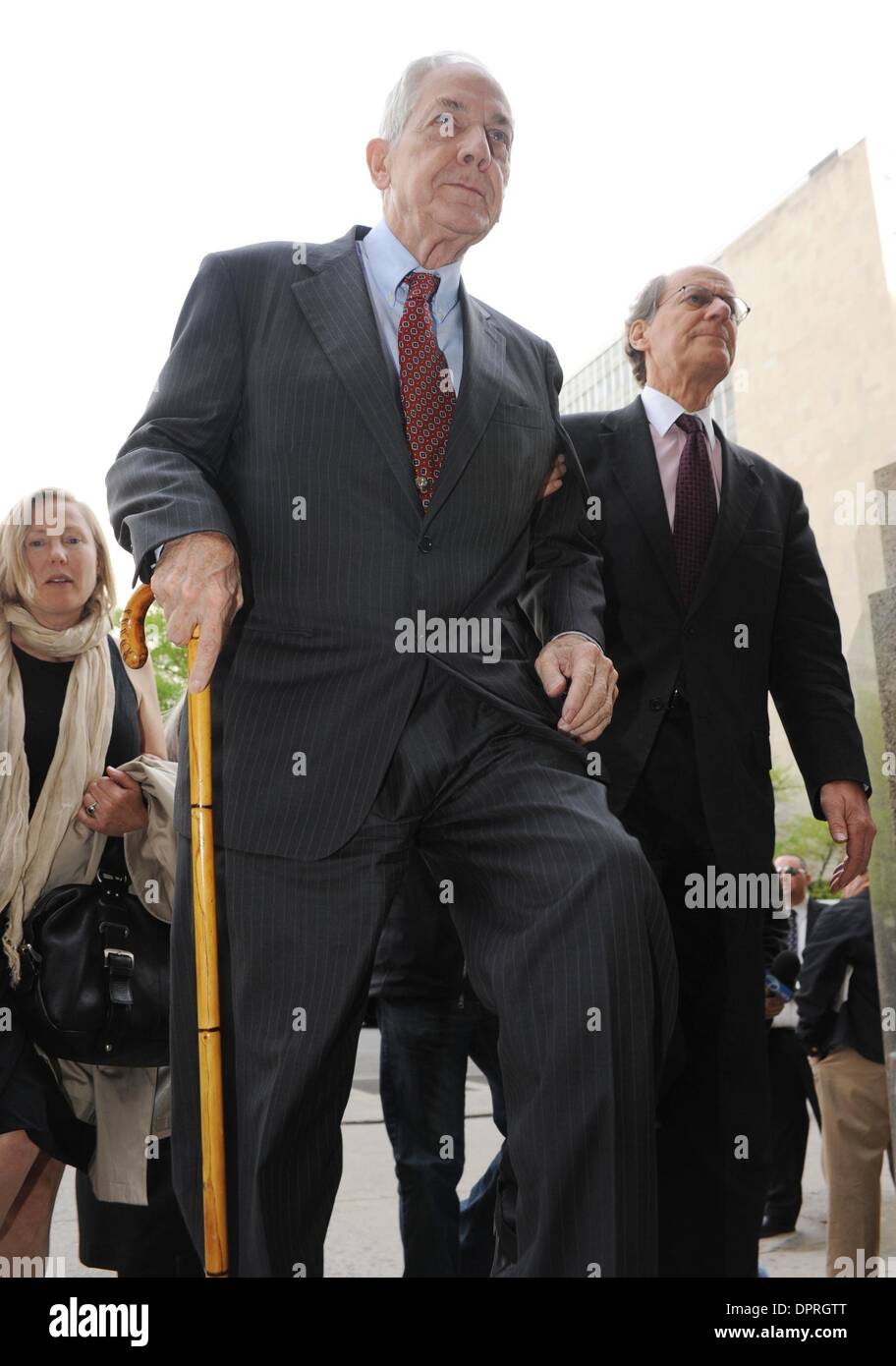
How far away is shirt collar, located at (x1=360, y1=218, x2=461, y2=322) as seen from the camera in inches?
105

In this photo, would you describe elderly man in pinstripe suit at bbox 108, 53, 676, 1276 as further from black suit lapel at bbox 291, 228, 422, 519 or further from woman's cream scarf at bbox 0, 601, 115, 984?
woman's cream scarf at bbox 0, 601, 115, 984

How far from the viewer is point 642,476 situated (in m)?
3.44

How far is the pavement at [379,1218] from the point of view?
3658 mm

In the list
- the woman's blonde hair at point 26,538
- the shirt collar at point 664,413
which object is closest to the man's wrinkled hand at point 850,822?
the shirt collar at point 664,413

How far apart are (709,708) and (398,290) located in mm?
1165

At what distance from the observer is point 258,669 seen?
2391 mm

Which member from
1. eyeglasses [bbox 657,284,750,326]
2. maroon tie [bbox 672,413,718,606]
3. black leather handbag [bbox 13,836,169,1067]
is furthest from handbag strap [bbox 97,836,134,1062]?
eyeglasses [bbox 657,284,750,326]

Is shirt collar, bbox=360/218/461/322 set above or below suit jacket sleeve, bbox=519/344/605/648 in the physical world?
above

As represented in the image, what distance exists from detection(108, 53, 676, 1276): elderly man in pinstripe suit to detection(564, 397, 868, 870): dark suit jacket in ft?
1.90

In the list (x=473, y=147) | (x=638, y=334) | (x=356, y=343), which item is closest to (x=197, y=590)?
(x=356, y=343)

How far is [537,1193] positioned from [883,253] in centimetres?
334

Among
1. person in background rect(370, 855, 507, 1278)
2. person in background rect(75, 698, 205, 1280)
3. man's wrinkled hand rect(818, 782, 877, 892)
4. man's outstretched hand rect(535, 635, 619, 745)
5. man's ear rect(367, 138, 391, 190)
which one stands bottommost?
person in background rect(75, 698, 205, 1280)
